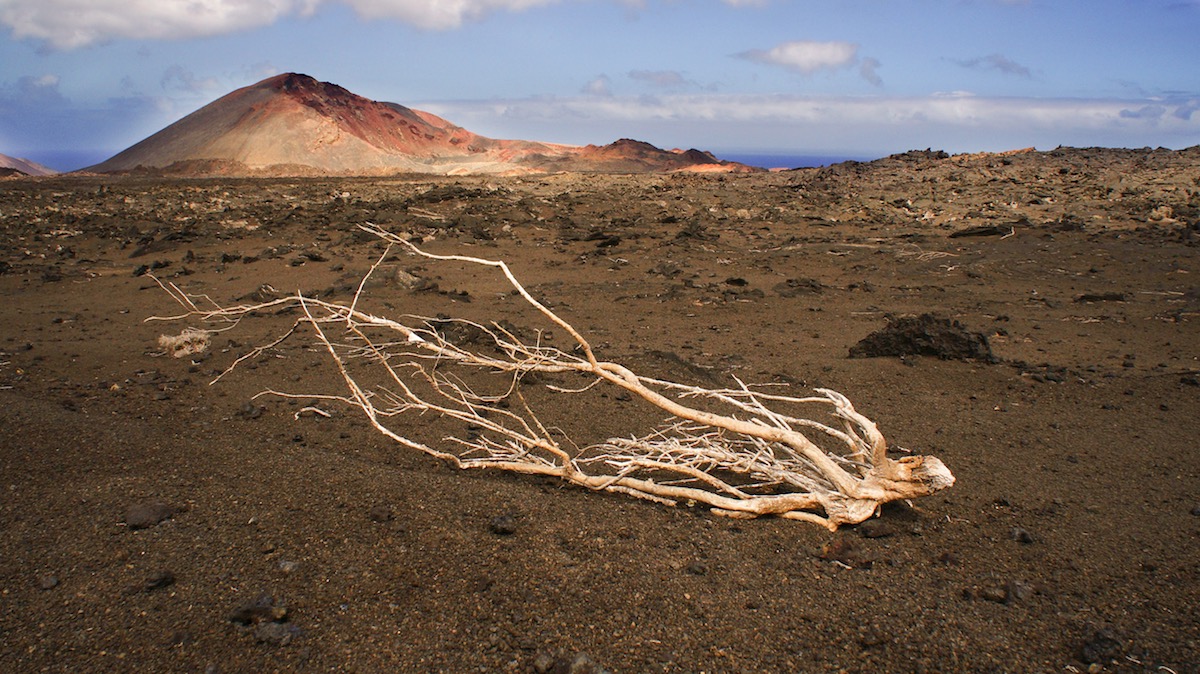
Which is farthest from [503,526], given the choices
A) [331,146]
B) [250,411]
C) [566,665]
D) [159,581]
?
[331,146]

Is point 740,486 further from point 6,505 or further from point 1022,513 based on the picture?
point 6,505

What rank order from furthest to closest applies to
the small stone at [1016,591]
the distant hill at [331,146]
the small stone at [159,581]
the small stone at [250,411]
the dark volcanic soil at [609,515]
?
the distant hill at [331,146] → the small stone at [250,411] → the small stone at [1016,591] → the small stone at [159,581] → the dark volcanic soil at [609,515]

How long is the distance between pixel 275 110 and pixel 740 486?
27239 millimetres

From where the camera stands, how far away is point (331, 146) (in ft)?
83.7

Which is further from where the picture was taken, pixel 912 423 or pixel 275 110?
pixel 275 110

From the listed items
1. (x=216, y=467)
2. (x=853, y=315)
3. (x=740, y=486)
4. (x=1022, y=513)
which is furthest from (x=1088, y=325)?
(x=216, y=467)

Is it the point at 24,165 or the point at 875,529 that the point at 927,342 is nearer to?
the point at 875,529

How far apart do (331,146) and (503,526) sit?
1001 inches

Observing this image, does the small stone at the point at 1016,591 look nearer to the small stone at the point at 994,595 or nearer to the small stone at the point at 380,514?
the small stone at the point at 994,595

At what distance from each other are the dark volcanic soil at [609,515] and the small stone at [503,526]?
0.03 metres

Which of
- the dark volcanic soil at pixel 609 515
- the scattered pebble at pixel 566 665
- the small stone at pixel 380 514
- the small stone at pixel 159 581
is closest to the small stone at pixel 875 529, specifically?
the dark volcanic soil at pixel 609 515

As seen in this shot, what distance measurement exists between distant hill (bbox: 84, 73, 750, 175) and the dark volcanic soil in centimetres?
1698

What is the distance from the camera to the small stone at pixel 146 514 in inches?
105

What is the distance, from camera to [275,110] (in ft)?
85.8
